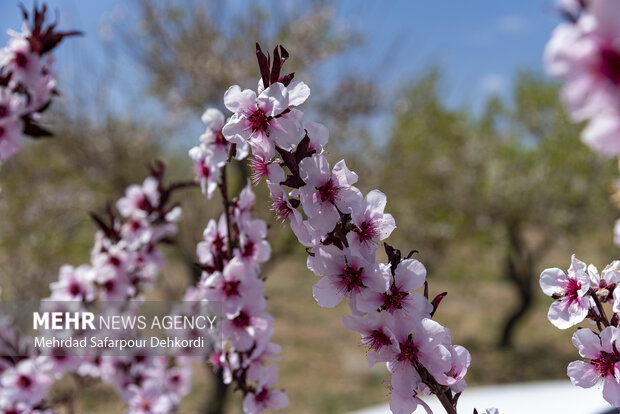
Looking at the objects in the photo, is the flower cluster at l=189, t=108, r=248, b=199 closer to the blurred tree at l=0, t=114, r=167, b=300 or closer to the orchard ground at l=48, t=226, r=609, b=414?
the orchard ground at l=48, t=226, r=609, b=414

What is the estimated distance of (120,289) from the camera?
6.96 ft

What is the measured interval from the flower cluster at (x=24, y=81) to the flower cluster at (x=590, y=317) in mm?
1701

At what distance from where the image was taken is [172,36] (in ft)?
23.0

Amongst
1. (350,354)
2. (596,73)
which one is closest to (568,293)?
(596,73)

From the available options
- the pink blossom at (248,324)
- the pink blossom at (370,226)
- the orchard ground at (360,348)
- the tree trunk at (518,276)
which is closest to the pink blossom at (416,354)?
the pink blossom at (370,226)

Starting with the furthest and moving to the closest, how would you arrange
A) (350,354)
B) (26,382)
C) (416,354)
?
(350,354)
(26,382)
(416,354)

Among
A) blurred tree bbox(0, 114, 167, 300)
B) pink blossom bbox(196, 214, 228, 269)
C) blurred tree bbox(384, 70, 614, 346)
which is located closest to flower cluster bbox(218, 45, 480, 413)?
pink blossom bbox(196, 214, 228, 269)

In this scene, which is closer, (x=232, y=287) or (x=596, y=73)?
(x=596, y=73)

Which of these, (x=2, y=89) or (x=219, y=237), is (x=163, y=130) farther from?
(x=219, y=237)

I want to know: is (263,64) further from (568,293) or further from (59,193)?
(59,193)

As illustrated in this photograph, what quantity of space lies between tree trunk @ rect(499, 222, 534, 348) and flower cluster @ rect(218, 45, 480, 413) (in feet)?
30.5

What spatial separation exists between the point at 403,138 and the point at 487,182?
1.80 metres

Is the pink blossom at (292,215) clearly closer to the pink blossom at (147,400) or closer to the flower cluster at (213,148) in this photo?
the flower cluster at (213,148)

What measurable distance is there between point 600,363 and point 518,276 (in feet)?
31.1
